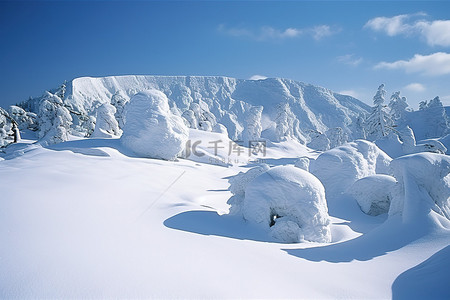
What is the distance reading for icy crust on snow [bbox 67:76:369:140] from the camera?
3858 inches

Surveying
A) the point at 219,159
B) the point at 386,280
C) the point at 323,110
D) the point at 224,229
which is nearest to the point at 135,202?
the point at 224,229

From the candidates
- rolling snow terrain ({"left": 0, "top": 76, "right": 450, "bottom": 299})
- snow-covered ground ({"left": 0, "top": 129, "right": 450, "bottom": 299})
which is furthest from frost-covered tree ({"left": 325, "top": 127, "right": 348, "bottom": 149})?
snow-covered ground ({"left": 0, "top": 129, "right": 450, "bottom": 299})

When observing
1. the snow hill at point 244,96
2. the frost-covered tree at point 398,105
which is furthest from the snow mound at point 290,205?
the snow hill at point 244,96

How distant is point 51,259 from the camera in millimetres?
2877

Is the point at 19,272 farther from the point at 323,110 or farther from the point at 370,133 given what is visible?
the point at 323,110

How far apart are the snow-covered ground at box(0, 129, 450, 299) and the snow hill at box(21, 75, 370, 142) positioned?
79710 mm

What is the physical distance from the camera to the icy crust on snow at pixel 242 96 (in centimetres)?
9800

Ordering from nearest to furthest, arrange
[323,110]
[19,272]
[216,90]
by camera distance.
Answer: [19,272] < [323,110] < [216,90]

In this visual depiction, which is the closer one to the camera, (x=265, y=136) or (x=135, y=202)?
(x=135, y=202)

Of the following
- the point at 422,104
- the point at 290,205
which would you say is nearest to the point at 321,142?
the point at 422,104

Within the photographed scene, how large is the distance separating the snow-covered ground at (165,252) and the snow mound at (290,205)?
1.52ft

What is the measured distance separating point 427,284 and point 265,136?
48027 mm

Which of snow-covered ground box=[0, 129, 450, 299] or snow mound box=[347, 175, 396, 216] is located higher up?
snow-covered ground box=[0, 129, 450, 299]

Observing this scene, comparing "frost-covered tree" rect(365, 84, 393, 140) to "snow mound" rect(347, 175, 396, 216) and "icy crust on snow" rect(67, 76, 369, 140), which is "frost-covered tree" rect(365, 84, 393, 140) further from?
"icy crust on snow" rect(67, 76, 369, 140)
